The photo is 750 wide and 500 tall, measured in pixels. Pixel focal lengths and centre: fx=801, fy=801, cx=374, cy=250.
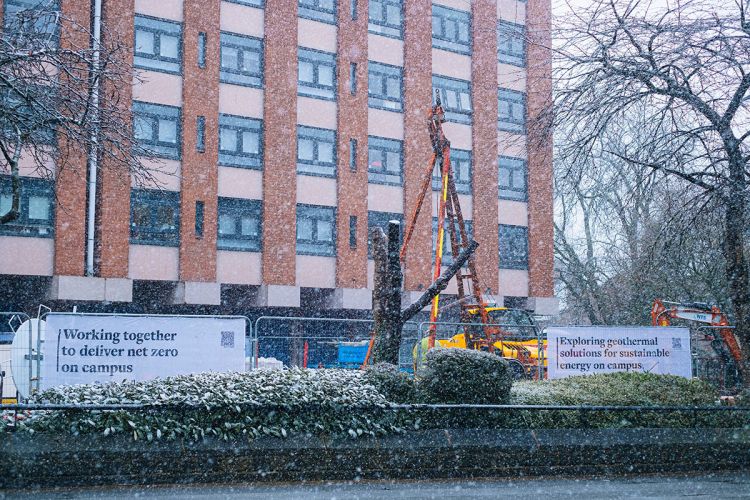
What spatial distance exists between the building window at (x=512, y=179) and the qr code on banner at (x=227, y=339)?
78.7 feet

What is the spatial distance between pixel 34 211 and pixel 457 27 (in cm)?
1935

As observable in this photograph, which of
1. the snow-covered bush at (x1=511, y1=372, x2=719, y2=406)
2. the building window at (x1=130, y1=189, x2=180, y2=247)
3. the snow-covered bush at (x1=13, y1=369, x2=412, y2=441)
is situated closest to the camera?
the snow-covered bush at (x1=13, y1=369, x2=412, y2=441)

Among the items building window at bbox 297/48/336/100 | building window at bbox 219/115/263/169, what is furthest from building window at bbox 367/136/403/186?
building window at bbox 219/115/263/169

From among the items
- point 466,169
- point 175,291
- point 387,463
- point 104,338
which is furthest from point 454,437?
point 466,169

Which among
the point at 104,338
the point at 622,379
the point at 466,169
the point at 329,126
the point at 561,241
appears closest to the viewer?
the point at 104,338

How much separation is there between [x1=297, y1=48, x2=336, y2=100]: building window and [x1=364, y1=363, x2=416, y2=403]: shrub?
71.5ft

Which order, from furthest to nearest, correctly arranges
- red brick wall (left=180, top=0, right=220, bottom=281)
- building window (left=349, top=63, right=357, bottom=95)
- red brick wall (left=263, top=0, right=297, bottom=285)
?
building window (left=349, top=63, right=357, bottom=95)
red brick wall (left=263, top=0, right=297, bottom=285)
red brick wall (left=180, top=0, right=220, bottom=281)

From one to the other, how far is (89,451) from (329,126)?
23965mm

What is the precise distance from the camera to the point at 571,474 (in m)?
10.8

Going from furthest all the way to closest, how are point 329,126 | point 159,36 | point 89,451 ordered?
point 329,126 → point 159,36 → point 89,451

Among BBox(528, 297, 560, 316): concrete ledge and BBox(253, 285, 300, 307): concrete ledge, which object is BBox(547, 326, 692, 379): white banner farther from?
BBox(528, 297, 560, 316): concrete ledge

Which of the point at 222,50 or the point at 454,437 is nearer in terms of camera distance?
the point at 454,437

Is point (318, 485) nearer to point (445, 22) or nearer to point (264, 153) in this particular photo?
point (264, 153)

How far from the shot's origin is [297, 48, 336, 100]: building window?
3167 centimetres
